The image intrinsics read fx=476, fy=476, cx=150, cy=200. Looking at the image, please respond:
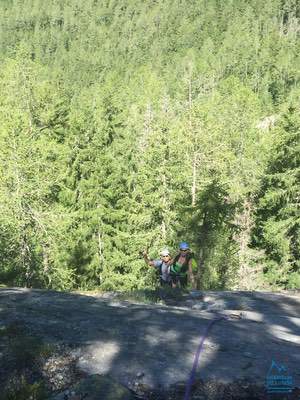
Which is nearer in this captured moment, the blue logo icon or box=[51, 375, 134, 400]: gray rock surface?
box=[51, 375, 134, 400]: gray rock surface

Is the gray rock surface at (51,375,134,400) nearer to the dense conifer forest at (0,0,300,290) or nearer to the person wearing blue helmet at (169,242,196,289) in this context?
the person wearing blue helmet at (169,242,196,289)

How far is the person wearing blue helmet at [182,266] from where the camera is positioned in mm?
13297

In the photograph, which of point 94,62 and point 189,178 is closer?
point 189,178

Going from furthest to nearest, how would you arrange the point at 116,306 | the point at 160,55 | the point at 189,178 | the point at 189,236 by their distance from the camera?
1. the point at 160,55
2. the point at 189,178
3. the point at 189,236
4. the point at 116,306

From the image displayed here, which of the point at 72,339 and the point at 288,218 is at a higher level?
the point at 288,218

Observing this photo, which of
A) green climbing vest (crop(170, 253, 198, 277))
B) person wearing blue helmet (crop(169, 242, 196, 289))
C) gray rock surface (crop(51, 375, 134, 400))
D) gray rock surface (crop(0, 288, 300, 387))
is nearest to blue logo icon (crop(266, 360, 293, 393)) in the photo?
gray rock surface (crop(0, 288, 300, 387))

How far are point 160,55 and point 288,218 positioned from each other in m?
150

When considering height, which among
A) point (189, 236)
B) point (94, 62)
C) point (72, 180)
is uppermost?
point (94, 62)

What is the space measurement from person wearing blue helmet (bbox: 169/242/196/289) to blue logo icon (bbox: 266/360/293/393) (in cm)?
633

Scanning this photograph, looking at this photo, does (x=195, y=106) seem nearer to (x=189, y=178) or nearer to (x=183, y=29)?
(x=189, y=178)

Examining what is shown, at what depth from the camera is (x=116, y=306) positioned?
1059cm

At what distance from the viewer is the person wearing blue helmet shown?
13297 millimetres

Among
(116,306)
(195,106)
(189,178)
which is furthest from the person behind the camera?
(195,106)

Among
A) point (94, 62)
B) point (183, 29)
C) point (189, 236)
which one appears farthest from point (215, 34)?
point (189, 236)
